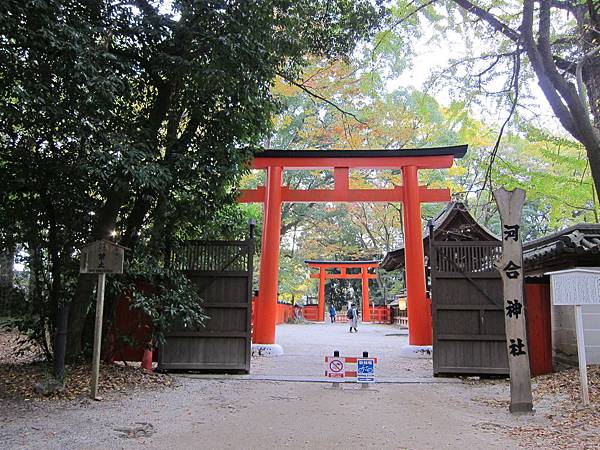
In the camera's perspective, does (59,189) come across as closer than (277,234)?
Yes

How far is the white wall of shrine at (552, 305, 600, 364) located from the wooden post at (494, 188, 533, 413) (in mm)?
2549

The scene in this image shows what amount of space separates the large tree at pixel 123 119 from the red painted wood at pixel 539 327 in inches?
236

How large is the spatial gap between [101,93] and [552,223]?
453 inches

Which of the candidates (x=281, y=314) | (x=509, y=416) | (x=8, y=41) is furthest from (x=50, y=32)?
(x=281, y=314)

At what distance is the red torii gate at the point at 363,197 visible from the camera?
38.5 ft

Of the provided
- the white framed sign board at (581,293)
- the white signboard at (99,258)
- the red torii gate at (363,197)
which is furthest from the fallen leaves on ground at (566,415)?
the white signboard at (99,258)

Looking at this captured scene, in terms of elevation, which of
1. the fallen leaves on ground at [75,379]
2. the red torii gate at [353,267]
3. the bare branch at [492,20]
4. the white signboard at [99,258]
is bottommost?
the fallen leaves on ground at [75,379]

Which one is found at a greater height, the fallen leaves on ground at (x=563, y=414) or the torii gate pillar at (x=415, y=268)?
the torii gate pillar at (x=415, y=268)

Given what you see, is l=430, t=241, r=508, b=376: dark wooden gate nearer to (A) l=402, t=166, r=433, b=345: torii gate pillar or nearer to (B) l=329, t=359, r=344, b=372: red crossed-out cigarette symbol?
(B) l=329, t=359, r=344, b=372: red crossed-out cigarette symbol

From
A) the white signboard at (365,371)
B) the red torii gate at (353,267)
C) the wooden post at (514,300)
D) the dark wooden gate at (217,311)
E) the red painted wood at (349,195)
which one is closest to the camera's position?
the wooden post at (514,300)

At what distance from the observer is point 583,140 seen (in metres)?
6.18

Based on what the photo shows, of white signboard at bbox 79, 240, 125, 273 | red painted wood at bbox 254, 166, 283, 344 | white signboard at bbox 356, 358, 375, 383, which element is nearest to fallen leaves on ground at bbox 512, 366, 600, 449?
white signboard at bbox 356, 358, 375, 383

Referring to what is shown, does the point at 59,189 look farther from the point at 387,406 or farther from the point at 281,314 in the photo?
the point at 281,314

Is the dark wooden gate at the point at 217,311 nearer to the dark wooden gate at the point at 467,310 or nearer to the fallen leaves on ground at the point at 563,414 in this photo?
the dark wooden gate at the point at 467,310
